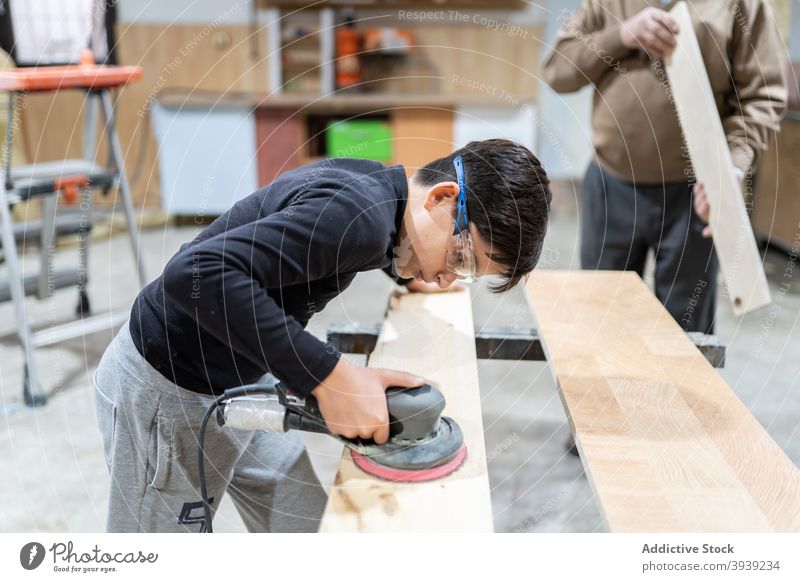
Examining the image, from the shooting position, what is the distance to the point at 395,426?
72 cm

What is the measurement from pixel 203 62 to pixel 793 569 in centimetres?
326

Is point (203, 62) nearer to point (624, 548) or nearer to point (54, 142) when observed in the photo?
point (54, 142)

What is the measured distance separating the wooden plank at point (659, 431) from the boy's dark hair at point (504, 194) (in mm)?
222

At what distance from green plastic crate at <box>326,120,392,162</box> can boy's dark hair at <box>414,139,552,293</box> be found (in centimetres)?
78

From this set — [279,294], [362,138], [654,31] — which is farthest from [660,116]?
[362,138]

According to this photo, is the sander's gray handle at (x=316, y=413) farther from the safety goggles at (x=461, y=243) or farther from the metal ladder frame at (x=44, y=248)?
the metal ladder frame at (x=44, y=248)

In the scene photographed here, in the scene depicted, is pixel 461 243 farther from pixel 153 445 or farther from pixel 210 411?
pixel 153 445

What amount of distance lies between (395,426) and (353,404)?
0.05 meters

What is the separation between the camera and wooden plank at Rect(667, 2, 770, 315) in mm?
1095

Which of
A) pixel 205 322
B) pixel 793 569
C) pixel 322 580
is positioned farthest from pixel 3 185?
pixel 793 569

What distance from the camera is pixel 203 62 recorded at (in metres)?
3.35

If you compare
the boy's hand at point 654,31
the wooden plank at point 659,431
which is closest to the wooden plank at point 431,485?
the wooden plank at point 659,431

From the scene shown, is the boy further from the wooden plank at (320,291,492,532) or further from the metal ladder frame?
the metal ladder frame

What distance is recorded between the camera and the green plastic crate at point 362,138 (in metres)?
1.91
